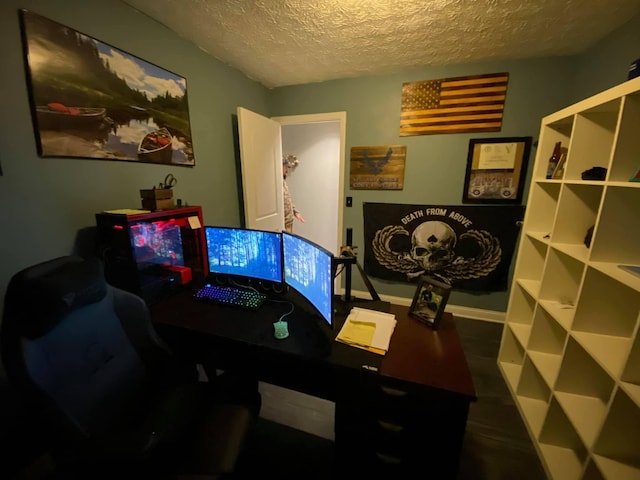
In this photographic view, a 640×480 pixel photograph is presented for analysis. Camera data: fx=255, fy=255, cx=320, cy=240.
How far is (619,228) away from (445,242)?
4.99ft

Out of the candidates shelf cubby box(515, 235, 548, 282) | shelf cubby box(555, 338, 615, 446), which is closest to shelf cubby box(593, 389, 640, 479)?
shelf cubby box(555, 338, 615, 446)

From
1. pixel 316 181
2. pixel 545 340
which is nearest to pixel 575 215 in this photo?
pixel 545 340

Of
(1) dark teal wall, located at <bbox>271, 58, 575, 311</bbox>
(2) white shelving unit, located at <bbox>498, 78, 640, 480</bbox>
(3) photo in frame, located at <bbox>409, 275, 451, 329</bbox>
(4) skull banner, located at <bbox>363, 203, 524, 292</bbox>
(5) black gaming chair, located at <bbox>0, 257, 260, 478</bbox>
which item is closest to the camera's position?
(5) black gaming chair, located at <bbox>0, 257, 260, 478</bbox>

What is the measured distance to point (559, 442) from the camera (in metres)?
1.37

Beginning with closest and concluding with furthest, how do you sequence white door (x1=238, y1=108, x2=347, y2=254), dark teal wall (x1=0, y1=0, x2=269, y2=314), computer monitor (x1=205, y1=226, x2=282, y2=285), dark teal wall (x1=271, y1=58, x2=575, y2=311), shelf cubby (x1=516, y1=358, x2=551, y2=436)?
dark teal wall (x1=0, y1=0, x2=269, y2=314), computer monitor (x1=205, y1=226, x2=282, y2=285), shelf cubby (x1=516, y1=358, x2=551, y2=436), dark teal wall (x1=271, y1=58, x2=575, y2=311), white door (x1=238, y1=108, x2=347, y2=254)

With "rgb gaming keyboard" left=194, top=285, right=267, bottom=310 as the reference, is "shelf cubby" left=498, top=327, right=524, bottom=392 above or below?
below

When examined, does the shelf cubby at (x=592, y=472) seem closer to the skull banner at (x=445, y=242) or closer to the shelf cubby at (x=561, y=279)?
the shelf cubby at (x=561, y=279)

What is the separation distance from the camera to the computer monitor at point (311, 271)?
1047mm

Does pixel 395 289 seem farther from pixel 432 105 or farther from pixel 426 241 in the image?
pixel 432 105

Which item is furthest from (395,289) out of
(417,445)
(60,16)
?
(60,16)

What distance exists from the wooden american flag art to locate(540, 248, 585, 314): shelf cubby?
1.41 metres

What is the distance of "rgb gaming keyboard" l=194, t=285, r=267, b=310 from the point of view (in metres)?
1.42

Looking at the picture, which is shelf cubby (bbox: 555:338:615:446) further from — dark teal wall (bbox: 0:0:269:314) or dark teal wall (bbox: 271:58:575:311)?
dark teal wall (bbox: 0:0:269:314)

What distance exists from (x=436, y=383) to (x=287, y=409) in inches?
43.4
